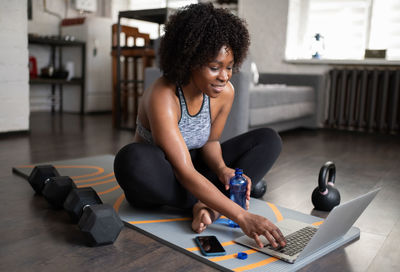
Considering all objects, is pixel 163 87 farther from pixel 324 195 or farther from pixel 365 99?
pixel 365 99

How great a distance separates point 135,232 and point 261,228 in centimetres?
42

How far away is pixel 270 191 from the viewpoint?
175 centimetres

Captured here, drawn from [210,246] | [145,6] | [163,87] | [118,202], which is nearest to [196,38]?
[163,87]

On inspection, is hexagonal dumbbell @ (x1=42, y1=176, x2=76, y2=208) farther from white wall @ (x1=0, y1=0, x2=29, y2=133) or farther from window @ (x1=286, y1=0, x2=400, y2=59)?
window @ (x1=286, y1=0, x2=400, y2=59)

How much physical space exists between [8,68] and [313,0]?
10.1 ft

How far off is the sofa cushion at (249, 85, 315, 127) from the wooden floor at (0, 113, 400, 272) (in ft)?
0.89

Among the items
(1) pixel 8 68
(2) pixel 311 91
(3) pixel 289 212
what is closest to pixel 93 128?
(1) pixel 8 68

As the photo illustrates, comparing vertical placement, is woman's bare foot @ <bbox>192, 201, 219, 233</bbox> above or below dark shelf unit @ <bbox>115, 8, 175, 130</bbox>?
below

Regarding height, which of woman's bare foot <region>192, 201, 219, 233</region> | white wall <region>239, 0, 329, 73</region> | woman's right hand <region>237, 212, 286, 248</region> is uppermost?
white wall <region>239, 0, 329, 73</region>

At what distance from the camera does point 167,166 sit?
1.21 m

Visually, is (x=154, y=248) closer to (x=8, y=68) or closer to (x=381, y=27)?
(x=8, y=68)

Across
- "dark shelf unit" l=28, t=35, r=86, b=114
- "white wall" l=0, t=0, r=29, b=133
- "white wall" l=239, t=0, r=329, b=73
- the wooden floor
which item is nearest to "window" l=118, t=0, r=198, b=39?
"dark shelf unit" l=28, t=35, r=86, b=114

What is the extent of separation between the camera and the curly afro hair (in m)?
1.10

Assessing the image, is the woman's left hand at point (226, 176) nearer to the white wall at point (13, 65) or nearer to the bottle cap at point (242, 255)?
the bottle cap at point (242, 255)
